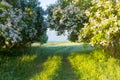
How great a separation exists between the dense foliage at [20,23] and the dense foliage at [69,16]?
147 centimetres

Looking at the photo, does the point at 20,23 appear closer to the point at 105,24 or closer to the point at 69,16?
the point at 69,16

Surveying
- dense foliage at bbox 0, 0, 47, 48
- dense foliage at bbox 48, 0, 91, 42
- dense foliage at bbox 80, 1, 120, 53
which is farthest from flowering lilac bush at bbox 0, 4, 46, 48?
dense foliage at bbox 80, 1, 120, 53

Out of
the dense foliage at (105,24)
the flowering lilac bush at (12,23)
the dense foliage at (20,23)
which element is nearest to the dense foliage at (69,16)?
the dense foliage at (20,23)

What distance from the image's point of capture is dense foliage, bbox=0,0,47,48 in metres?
25.5

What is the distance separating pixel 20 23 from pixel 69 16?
6.68m

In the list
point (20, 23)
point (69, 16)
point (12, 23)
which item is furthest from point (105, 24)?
point (69, 16)

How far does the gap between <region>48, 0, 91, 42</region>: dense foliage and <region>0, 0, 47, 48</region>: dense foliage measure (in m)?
1.47

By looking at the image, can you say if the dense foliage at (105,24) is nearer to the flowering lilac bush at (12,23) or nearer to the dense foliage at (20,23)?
the flowering lilac bush at (12,23)

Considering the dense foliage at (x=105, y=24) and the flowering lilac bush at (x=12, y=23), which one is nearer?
the flowering lilac bush at (x=12, y=23)

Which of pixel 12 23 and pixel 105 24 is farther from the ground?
pixel 12 23

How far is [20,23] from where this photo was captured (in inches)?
1168

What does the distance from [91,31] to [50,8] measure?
10.9m

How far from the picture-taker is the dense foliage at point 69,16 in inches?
1313

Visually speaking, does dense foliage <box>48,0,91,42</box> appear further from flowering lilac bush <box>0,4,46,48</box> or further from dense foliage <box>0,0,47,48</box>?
flowering lilac bush <box>0,4,46,48</box>
